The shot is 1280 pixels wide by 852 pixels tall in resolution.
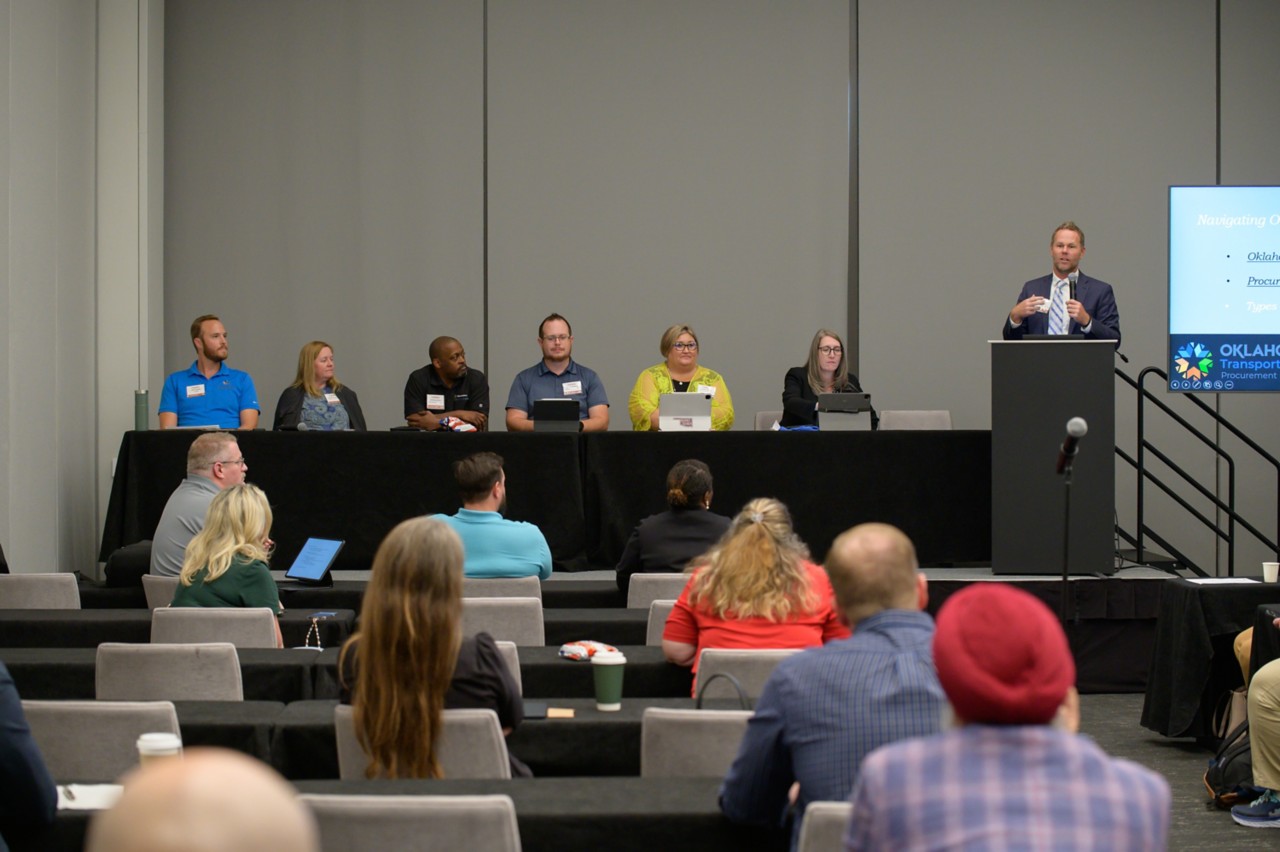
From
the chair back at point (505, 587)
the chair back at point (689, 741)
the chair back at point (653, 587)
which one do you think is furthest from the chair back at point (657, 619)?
the chair back at point (689, 741)

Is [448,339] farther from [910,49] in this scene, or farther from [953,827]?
[953,827]

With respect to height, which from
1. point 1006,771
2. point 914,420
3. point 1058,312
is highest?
point 1058,312

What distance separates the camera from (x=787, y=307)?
31.2 ft

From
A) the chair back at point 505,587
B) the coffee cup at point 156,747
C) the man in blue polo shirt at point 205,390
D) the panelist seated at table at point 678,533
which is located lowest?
the chair back at point 505,587

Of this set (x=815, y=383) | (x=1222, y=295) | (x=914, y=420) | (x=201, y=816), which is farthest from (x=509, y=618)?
(x=914, y=420)

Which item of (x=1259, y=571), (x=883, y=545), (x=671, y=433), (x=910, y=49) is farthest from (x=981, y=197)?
(x=883, y=545)

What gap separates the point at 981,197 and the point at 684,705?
717cm

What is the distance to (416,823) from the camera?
2.00 metres

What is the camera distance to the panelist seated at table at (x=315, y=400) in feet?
24.2

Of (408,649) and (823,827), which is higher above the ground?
(408,649)

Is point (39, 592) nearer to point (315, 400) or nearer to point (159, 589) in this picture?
point (159, 589)

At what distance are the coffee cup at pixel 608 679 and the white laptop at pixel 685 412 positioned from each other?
151 inches

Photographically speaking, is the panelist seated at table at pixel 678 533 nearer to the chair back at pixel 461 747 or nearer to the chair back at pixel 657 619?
the chair back at pixel 657 619

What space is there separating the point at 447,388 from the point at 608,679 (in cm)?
471
